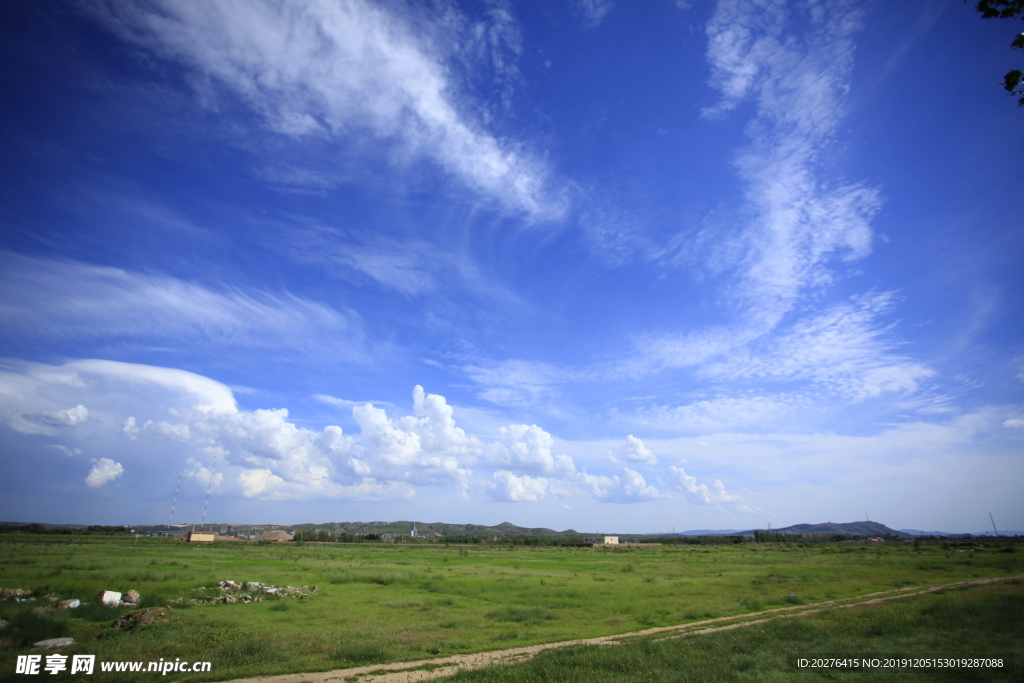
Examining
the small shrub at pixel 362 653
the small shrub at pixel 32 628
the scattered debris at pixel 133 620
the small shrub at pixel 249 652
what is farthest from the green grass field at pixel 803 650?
the small shrub at pixel 32 628

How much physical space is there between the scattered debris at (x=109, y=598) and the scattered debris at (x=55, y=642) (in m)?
7.99

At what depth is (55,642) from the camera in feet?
46.1

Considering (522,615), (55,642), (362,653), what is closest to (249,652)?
(362,653)

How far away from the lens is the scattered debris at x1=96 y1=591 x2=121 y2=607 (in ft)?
68.1

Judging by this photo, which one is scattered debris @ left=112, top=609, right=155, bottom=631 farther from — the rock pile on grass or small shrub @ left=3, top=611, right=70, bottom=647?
the rock pile on grass

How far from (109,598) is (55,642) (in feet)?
29.0

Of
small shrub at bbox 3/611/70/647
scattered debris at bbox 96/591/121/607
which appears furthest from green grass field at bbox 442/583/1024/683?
scattered debris at bbox 96/591/121/607

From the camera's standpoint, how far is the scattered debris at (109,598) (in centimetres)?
2077

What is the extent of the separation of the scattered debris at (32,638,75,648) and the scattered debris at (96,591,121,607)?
7.99 m

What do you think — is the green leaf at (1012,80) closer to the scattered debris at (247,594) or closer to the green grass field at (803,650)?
the green grass field at (803,650)

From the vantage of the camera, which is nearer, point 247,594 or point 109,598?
point 109,598

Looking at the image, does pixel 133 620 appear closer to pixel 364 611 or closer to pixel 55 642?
pixel 55 642

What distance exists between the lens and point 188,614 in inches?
789

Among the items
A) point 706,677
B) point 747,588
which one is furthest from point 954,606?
point 706,677
